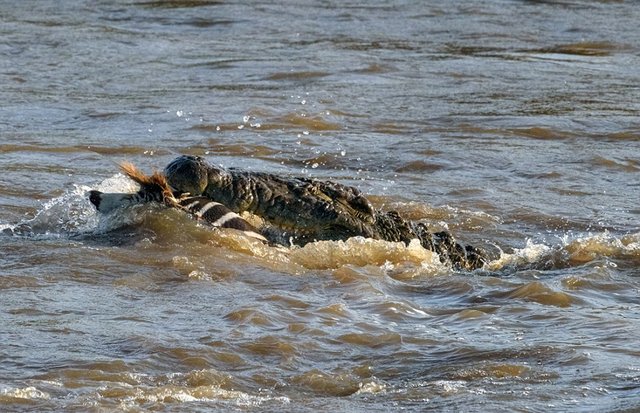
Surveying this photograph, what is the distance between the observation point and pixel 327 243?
5770 mm

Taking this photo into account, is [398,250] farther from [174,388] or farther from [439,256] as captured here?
[174,388]

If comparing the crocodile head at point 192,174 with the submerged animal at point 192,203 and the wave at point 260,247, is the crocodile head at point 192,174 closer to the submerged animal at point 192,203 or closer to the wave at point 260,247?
the submerged animal at point 192,203

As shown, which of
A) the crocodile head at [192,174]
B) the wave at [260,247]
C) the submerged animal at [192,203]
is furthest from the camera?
the wave at [260,247]

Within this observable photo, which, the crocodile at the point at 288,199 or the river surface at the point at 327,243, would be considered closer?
the river surface at the point at 327,243

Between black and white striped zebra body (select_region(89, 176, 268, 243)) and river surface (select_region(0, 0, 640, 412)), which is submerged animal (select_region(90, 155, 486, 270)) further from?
river surface (select_region(0, 0, 640, 412))

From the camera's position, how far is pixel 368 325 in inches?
199

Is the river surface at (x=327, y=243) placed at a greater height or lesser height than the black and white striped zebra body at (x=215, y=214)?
lesser

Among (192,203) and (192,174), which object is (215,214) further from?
(192,174)

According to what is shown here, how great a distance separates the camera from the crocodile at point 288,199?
18.0ft

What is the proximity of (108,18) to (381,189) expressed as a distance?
35.1ft

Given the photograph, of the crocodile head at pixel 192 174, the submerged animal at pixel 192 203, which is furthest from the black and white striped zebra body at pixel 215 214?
the crocodile head at pixel 192 174

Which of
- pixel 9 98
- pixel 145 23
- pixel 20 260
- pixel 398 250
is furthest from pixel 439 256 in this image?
pixel 145 23

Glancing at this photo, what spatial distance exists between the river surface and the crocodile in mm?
113

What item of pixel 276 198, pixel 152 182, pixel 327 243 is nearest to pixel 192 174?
pixel 152 182
